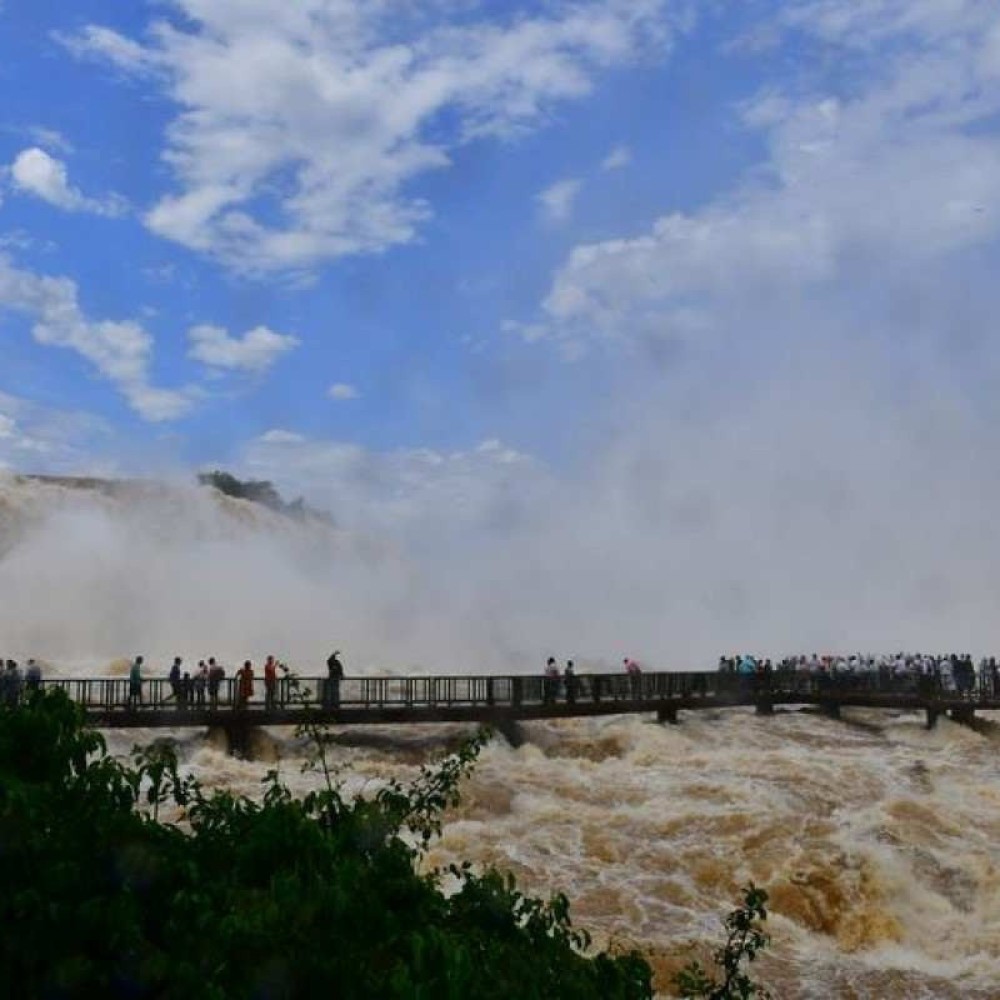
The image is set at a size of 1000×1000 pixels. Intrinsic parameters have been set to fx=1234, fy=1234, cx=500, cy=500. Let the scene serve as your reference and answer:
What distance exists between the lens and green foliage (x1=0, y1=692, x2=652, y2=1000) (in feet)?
14.8

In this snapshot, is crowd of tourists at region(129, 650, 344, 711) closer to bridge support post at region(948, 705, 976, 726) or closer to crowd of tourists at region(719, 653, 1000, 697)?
crowd of tourists at region(719, 653, 1000, 697)

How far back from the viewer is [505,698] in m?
28.4

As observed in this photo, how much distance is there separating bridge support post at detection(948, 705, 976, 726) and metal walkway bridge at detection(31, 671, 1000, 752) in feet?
0.09

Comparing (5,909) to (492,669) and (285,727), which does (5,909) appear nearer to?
(285,727)

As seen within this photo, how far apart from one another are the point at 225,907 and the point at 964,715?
31.9 metres

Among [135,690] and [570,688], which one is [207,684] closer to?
[135,690]

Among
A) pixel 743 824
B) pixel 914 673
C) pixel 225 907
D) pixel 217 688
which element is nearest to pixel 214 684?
pixel 217 688

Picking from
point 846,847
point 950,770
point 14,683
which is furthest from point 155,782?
point 950,770

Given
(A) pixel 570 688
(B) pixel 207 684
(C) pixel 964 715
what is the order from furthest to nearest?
(C) pixel 964 715 < (A) pixel 570 688 < (B) pixel 207 684

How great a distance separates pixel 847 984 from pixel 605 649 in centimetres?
5356

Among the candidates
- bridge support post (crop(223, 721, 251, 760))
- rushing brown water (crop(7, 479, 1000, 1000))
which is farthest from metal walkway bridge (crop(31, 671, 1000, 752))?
rushing brown water (crop(7, 479, 1000, 1000))

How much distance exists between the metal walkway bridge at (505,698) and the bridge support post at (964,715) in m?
0.03

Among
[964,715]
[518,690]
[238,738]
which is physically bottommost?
[238,738]

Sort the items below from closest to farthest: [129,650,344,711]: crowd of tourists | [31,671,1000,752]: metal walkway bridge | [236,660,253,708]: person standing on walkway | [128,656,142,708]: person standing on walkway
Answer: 1. [128,656,142,708]: person standing on walkway
2. [31,671,1000,752]: metal walkway bridge
3. [129,650,344,711]: crowd of tourists
4. [236,660,253,708]: person standing on walkway
